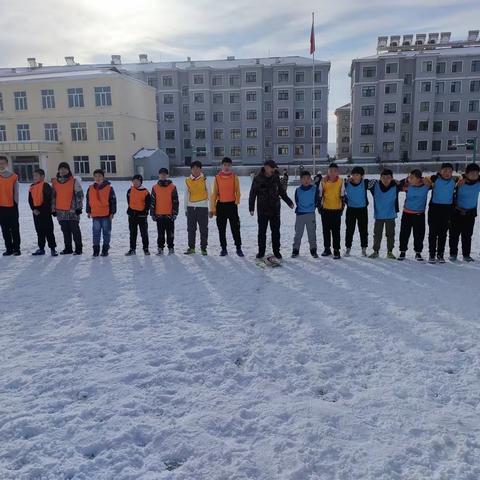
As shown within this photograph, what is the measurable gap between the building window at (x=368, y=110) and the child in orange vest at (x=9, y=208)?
5400cm

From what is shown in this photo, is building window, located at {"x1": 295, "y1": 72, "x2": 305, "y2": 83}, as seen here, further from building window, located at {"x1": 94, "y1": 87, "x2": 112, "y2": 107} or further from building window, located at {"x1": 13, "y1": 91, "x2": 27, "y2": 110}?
building window, located at {"x1": 13, "y1": 91, "x2": 27, "y2": 110}

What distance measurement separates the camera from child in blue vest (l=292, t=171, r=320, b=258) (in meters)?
8.37

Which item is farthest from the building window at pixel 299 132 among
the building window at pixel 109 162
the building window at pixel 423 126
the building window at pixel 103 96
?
the building window at pixel 109 162

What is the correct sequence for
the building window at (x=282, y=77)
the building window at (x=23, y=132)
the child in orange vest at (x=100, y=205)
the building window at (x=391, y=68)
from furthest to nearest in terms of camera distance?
the building window at (x=282, y=77), the building window at (x=391, y=68), the building window at (x=23, y=132), the child in orange vest at (x=100, y=205)

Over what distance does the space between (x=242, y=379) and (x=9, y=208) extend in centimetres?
704

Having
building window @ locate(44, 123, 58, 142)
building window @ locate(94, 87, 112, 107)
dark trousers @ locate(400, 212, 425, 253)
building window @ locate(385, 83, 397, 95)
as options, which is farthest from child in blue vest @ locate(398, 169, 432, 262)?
building window @ locate(385, 83, 397, 95)

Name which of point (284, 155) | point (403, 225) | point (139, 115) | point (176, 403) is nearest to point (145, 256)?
point (403, 225)

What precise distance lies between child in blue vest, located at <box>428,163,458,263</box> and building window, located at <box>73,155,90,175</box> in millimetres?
40980

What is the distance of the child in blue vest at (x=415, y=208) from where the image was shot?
25.8 feet

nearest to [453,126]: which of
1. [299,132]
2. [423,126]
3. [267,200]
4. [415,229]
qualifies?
[423,126]

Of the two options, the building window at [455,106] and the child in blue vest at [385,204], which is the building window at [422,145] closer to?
the building window at [455,106]

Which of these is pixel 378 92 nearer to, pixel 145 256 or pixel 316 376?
pixel 145 256

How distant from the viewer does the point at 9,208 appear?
877 cm

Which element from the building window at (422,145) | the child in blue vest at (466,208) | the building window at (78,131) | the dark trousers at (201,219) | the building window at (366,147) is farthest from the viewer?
the building window at (366,147)
